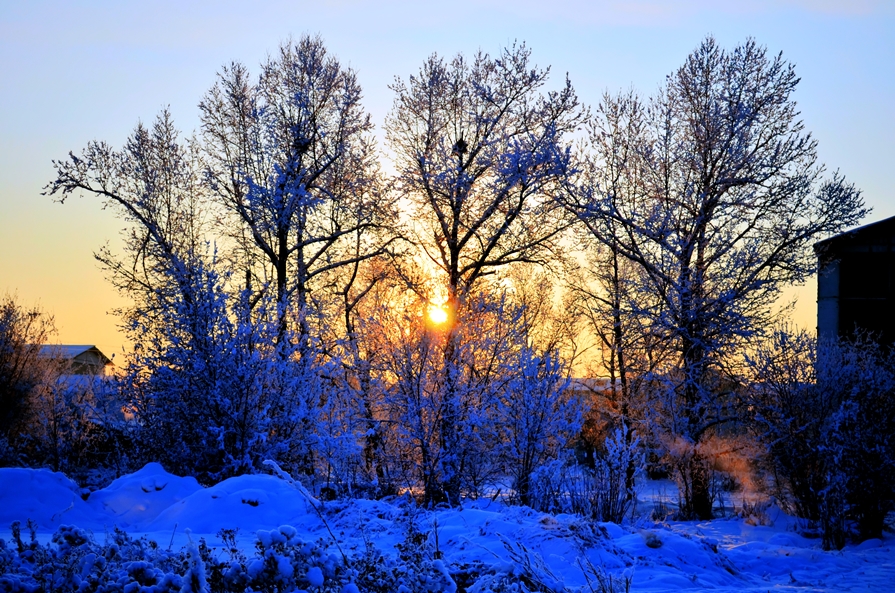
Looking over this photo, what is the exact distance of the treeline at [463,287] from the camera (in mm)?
12211

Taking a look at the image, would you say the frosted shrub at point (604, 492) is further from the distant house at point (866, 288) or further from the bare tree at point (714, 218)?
the distant house at point (866, 288)

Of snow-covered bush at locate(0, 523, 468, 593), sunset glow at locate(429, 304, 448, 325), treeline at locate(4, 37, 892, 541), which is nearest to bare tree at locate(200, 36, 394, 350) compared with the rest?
treeline at locate(4, 37, 892, 541)

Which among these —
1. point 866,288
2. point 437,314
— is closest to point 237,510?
point 437,314

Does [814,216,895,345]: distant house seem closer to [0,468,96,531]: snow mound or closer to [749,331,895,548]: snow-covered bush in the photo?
[749,331,895,548]: snow-covered bush

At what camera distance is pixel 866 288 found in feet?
81.8

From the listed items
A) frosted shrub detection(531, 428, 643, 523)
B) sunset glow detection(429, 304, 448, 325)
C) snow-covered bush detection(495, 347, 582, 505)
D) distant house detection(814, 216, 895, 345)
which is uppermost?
distant house detection(814, 216, 895, 345)

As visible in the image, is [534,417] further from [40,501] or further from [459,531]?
[40,501]

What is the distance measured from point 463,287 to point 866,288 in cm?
1591

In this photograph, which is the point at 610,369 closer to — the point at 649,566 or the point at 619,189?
the point at 619,189

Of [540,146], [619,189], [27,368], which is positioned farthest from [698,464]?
[27,368]

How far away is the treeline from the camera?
12.2 metres

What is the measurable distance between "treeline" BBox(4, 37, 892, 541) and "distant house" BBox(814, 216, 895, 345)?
775cm

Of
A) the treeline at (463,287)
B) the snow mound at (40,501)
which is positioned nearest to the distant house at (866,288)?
the treeline at (463,287)

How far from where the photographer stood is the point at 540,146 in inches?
708
